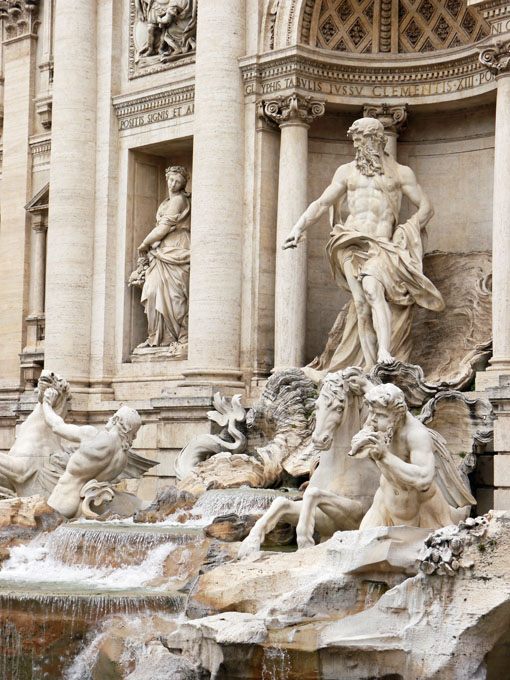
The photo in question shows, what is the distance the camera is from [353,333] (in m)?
18.2

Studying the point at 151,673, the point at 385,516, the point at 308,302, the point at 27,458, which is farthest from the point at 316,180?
the point at 151,673

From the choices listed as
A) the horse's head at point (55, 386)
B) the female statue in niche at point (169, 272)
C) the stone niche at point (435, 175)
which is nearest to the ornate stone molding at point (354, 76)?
the stone niche at point (435, 175)

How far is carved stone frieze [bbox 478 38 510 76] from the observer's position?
16422 millimetres

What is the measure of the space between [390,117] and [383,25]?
1467mm

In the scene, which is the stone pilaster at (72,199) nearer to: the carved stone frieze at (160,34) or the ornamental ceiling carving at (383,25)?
the carved stone frieze at (160,34)

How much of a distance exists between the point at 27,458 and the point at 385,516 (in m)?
7.28

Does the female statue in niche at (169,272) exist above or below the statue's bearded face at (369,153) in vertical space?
below

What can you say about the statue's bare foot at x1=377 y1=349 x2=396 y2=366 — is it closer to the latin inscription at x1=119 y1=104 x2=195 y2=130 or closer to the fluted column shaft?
the latin inscription at x1=119 y1=104 x2=195 y2=130

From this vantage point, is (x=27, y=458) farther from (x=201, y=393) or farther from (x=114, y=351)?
(x=114, y=351)

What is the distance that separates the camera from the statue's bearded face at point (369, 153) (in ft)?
58.1

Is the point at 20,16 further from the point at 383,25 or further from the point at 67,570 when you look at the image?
the point at 67,570

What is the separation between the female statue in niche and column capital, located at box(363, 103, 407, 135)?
3469mm

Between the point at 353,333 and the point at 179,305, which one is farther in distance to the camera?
the point at 179,305

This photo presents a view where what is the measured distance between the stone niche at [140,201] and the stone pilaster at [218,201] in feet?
6.83
